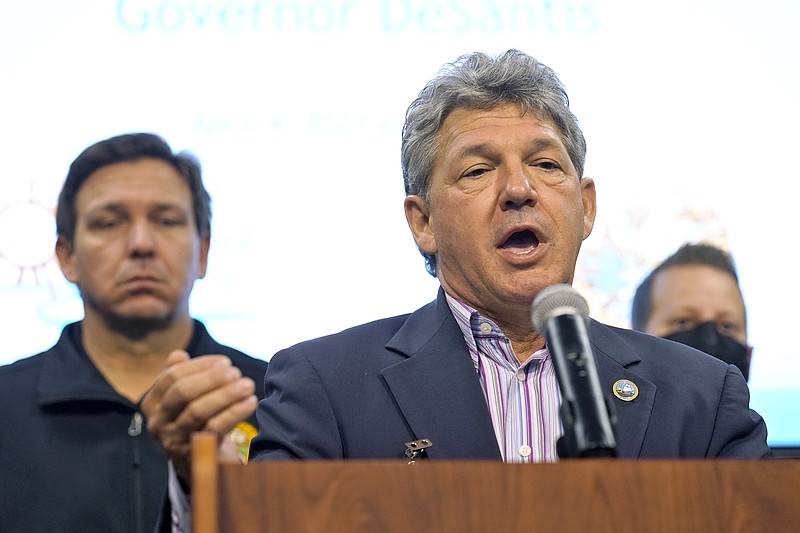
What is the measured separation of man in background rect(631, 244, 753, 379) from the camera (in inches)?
142

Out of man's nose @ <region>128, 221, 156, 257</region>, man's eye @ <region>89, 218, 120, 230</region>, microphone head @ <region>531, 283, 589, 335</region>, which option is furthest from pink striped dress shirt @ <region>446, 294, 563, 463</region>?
man's eye @ <region>89, 218, 120, 230</region>

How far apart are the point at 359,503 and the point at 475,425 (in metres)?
0.78

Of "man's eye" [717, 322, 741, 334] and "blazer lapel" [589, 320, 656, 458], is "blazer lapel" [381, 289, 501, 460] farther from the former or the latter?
"man's eye" [717, 322, 741, 334]

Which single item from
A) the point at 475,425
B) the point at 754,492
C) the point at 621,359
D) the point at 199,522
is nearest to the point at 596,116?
the point at 621,359

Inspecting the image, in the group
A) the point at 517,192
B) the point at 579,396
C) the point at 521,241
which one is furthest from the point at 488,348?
the point at 579,396

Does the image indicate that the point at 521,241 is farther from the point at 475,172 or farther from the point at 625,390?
the point at 625,390

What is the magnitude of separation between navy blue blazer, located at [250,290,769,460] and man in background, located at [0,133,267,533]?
2.32ft

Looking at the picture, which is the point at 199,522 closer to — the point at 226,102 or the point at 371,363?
the point at 371,363

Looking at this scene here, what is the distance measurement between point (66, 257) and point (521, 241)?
1513mm

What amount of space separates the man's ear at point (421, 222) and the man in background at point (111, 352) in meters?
0.76

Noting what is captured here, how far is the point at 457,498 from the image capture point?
144 centimetres

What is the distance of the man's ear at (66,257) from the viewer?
10.7 feet

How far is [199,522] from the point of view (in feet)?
4.52

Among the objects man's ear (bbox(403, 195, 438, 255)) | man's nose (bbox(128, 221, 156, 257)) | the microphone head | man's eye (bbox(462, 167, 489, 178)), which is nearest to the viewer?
the microphone head
